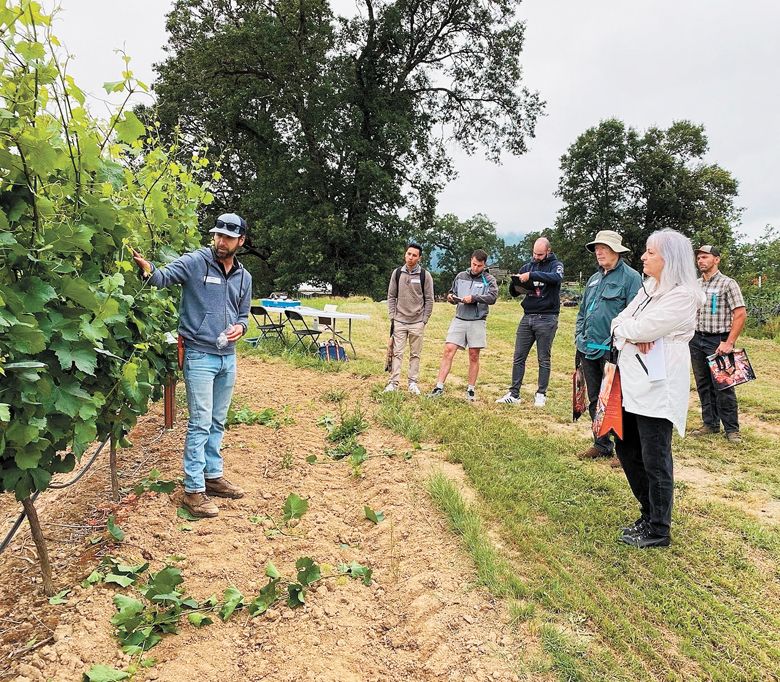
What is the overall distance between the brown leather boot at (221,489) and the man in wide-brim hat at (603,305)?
10.2 feet

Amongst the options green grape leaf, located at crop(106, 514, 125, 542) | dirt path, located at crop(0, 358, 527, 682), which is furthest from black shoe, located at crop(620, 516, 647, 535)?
green grape leaf, located at crop(106, 514, 125, 542)

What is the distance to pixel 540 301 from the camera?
6.12m

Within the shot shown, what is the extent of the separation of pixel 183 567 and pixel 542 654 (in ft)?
6.50

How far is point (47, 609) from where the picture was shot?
243 centimetres

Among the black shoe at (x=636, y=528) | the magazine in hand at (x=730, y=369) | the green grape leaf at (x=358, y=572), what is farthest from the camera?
the magazine in hand at (x=730, y=369)

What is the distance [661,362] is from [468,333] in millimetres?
3404

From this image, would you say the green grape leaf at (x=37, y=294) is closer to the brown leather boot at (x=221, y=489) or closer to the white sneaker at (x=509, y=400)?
the brown leather boot at (x=221, y=489)

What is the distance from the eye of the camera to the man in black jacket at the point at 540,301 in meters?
5.98

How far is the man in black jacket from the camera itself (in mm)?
5980

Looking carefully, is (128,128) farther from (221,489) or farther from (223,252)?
(221,489)

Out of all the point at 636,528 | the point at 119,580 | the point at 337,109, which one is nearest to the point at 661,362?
the point at 636,528

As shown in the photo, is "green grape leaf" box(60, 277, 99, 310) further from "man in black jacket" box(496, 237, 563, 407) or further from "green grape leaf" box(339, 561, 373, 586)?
"man in black jacket" box(496, 237, 563, 407)

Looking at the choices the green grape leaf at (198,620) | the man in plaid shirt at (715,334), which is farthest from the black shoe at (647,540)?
the man in plaid shirt at (715,334)

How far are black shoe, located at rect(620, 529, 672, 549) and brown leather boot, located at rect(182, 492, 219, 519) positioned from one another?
2.72m
